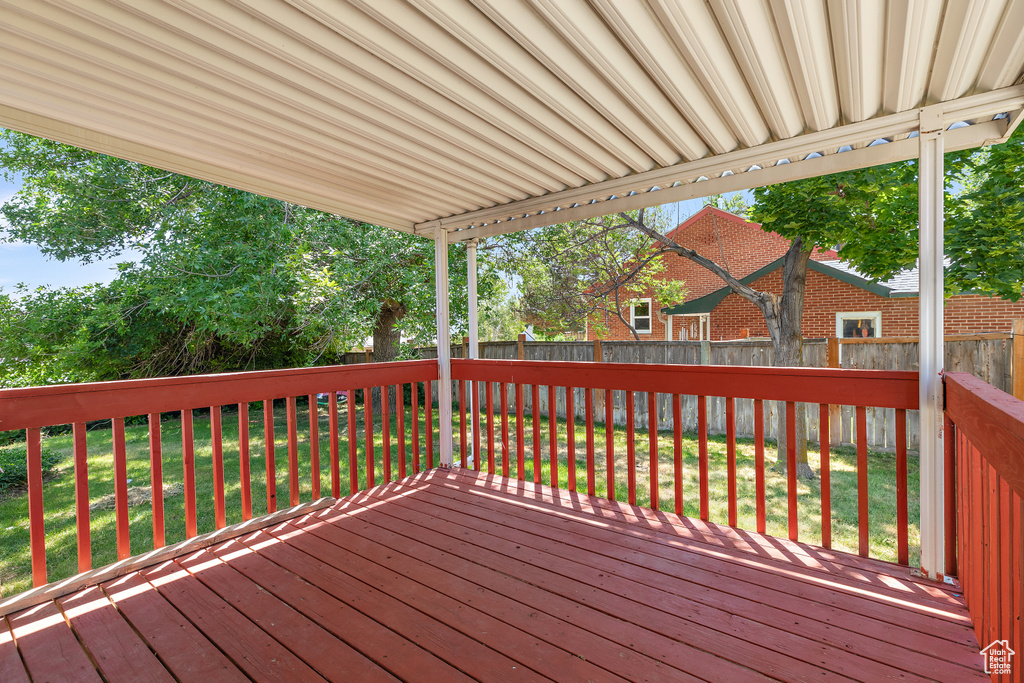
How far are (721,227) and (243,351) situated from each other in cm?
1149

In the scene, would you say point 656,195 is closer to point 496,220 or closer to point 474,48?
point 496,220

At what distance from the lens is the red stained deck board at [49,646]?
5.13 feet

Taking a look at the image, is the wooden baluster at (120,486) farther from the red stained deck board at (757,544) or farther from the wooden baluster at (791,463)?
the wooden baluster at (791,463)

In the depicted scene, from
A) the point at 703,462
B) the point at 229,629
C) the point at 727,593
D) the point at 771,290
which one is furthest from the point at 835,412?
the point at 229,629

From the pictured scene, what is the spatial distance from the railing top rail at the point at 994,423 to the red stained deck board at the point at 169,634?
85.2 inches

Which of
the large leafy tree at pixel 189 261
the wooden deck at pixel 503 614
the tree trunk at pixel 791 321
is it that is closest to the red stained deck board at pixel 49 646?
the wooden deck at pixel 503 614

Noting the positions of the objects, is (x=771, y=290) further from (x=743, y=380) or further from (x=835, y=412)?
(x=743, y=380)

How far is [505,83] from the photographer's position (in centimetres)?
197

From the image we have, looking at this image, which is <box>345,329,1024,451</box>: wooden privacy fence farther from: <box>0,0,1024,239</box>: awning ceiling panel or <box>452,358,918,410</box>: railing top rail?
<box>0,0,1024,239</box>: awning ceiling panel

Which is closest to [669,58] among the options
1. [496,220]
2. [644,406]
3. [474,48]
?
[474,48]

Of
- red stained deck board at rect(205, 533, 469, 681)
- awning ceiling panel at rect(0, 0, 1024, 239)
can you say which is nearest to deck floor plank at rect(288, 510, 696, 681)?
red stained deck board at rect(205, 533, 469, 681)

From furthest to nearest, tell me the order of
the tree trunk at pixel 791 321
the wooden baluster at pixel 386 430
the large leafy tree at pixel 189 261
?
the large leafy tree at pixel 189 261 < the tree trunk at pixel 791 321 < the wooden baluster at pixel 386 430

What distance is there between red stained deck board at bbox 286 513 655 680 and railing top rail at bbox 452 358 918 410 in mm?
1479

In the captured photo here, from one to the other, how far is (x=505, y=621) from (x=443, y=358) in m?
A: 2.45
